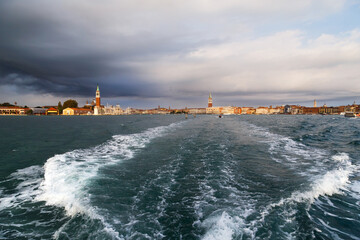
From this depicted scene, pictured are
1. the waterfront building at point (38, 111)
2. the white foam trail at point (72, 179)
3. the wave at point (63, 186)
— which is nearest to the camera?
the wave at point (63, 186)

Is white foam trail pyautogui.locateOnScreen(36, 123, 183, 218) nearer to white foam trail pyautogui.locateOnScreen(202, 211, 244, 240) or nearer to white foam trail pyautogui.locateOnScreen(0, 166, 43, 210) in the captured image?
white foam trail pyautogui.locateOnScreen(0, 166, 43, 210)

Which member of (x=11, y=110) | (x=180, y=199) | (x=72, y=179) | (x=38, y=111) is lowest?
(x=180, y=199)

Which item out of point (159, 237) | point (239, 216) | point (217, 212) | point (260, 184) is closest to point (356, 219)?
point (260, 184)

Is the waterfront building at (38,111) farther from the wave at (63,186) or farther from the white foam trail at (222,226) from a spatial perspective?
the white foam trail at (222,226)

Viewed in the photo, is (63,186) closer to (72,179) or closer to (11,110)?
(72,179)

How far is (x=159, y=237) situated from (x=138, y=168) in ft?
19.6

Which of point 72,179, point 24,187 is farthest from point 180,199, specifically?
point 24,187

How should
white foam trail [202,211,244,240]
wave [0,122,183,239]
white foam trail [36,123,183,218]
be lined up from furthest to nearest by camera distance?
1. white foam trail [36,123,183,218]
2. wave [0,122,183,239]
3. white foam trail [202,211,244,240]

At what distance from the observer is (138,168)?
10.4 metres

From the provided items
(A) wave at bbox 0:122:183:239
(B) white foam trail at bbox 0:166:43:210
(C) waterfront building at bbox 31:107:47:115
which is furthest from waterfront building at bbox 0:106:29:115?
(B) white foam trail at bbox 0:166:43:210

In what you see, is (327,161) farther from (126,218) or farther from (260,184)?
(126,218)

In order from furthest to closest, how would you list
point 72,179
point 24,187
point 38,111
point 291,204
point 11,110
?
point 38,111 → point 11,110 → point 72,179 → point 24,187 → point 291,204

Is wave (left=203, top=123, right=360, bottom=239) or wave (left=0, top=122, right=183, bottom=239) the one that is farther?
wave (left=0, top=122, right=183, bottom=239)

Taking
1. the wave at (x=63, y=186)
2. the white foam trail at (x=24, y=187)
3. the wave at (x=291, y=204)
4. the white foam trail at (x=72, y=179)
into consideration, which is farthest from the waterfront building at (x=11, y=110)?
the wave at (x=291, y=204)
